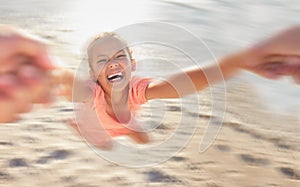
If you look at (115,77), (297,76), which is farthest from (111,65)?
(297,76)

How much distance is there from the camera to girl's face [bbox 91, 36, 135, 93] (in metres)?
0.77

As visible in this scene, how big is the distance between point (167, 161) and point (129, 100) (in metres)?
0.61

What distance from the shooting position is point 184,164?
4.67 ft

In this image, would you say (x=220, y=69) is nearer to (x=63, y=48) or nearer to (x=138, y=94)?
(x=138, y=94)

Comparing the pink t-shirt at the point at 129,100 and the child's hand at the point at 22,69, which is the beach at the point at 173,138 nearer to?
the pink t-shirt at the point at 129,100

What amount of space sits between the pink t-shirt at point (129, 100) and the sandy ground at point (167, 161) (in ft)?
1.57

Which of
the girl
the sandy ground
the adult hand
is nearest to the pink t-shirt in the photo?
the girl

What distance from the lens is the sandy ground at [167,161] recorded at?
53.5 inches

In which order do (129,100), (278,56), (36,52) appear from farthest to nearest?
(129,100), (278,56), (36,52)

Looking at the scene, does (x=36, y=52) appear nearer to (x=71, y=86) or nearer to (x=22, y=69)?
(x=22, y=69)

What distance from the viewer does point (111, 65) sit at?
2.51ft

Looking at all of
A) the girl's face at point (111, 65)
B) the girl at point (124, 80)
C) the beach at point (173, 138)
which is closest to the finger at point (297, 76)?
the girl at point (124, 80)

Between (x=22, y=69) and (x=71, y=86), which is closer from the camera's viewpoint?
(x=22, y=69)

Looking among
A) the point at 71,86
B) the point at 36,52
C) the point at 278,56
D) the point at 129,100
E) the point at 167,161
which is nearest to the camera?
the point at 36,52
